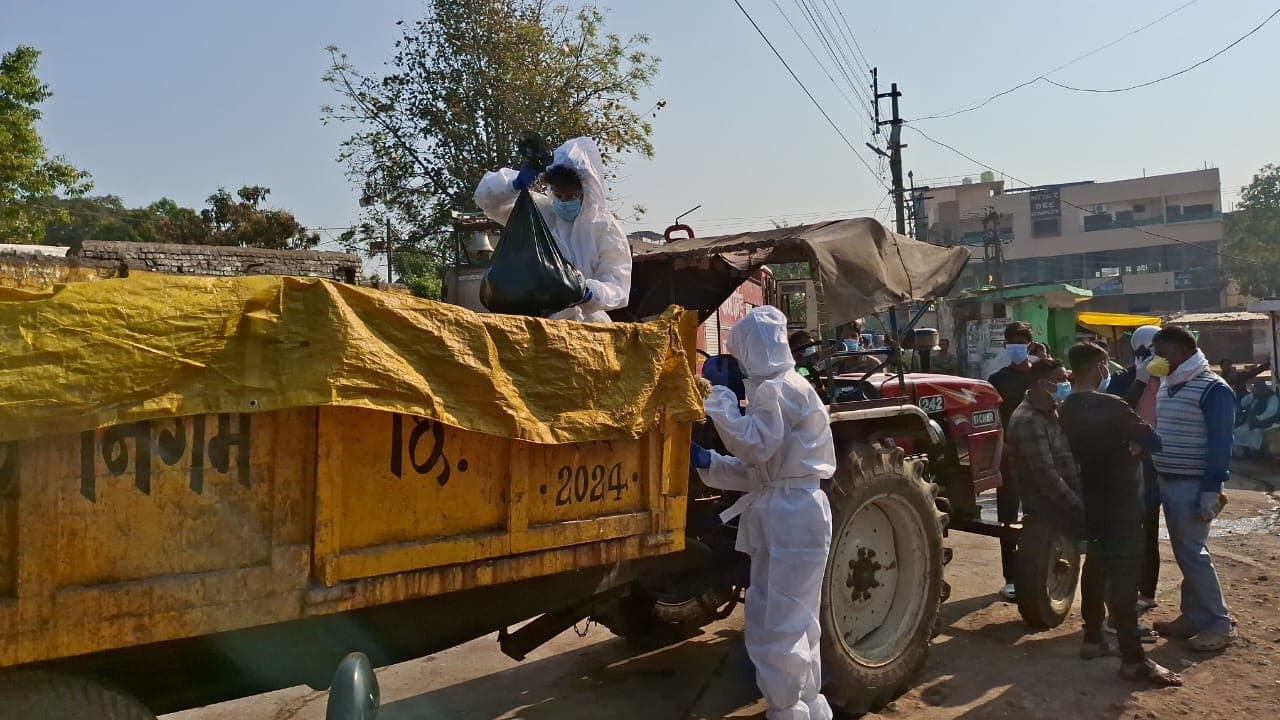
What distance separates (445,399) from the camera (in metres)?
2.62

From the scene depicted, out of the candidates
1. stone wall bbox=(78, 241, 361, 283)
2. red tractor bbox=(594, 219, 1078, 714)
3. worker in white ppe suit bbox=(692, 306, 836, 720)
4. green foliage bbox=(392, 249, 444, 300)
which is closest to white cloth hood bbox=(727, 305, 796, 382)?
worker in white ppe suit bbox=(692, 306, 836, 720)

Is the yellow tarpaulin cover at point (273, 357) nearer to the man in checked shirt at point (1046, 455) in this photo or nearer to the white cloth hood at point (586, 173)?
the white cloth hood at point (586, 173)

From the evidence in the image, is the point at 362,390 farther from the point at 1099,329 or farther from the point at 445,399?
the point at 1099,329

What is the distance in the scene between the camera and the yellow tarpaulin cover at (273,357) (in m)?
2.00

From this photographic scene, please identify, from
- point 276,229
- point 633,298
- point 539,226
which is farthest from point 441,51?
point 539,226

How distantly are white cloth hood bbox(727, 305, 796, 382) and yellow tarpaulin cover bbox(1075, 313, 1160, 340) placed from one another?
22.1 m

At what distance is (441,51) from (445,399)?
55.1ft

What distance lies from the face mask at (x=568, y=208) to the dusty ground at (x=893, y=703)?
2451 millimetres

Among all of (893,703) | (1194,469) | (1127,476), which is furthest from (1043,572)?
(893,703)

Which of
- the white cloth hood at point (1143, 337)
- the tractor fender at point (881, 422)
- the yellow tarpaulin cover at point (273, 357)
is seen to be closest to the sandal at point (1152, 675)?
the tractor fender at point (881, 422)

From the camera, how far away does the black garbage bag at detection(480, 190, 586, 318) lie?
3521 millimetres

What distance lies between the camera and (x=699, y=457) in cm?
374

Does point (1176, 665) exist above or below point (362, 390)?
below

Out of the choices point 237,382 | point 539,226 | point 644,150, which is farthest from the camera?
point 644,150
